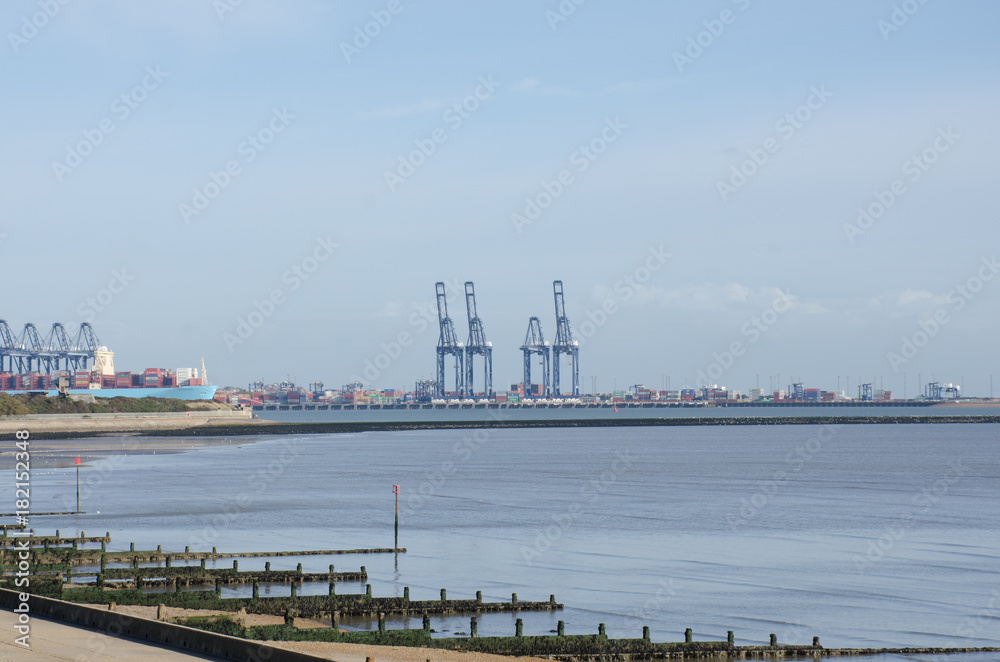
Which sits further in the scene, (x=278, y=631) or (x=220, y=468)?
(x=220, y=468)

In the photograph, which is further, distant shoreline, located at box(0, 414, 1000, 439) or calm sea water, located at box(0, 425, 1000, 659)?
distant shoreline, located at box(0, 414, 1000, 439)

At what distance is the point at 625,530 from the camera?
4119cm

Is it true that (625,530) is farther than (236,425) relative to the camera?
No

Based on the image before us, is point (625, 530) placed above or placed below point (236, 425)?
below

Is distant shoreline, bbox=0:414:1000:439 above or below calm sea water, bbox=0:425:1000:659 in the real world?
above

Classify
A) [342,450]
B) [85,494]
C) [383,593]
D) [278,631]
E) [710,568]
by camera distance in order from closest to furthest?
[278,631], [383,593], [710,568], [85,494], [342,450]

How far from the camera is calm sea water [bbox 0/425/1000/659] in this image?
26.1 m

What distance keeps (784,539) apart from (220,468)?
4736 cm

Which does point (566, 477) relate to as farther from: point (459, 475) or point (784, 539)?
point (784, 539)

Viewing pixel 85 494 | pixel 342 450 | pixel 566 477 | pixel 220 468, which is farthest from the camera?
pixel 342 450

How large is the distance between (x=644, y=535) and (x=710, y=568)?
23.5 feet

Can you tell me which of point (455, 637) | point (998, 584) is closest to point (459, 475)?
point (998, 584)

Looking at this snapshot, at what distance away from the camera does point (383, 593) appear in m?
27.4

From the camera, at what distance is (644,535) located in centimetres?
3969
